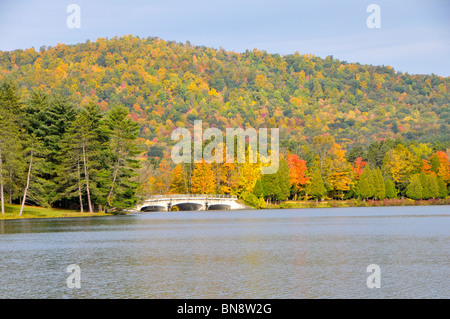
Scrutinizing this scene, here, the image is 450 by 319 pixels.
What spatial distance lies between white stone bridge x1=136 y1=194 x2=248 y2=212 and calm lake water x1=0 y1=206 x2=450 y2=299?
168 ft

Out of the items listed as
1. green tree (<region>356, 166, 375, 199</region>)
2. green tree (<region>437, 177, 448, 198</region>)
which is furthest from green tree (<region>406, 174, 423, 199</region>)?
green tree (<region>356, 166, 375, 199</region>)

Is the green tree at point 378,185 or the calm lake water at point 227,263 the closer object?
the calm lake water at point 227,263

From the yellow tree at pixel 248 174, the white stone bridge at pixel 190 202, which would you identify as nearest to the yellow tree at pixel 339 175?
the yellow tree at pixel 248 174

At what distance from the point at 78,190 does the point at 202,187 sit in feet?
130

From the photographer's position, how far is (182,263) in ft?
113

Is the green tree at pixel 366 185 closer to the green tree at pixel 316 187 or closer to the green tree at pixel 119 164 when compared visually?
the green tree at pixel 316 187

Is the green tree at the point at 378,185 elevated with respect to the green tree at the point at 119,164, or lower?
lower

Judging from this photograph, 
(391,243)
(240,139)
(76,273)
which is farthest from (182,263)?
(240,139)

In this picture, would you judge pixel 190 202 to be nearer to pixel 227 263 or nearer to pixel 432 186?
pixel 432 186

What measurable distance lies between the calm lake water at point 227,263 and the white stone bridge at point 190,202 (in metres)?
51.4

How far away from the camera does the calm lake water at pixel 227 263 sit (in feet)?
86.2
